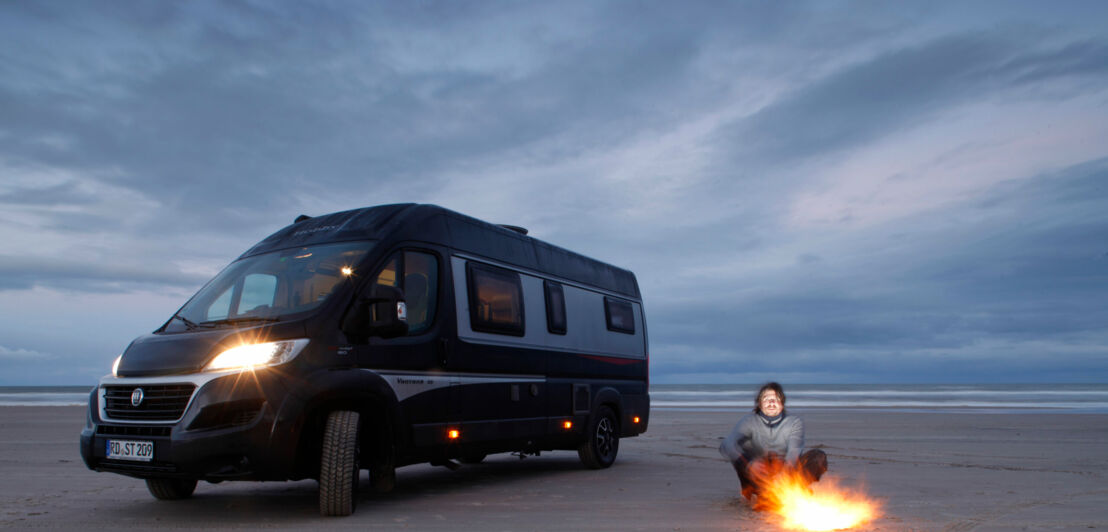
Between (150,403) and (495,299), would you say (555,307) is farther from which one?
(150,403)

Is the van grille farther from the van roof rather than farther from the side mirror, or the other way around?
the van roof

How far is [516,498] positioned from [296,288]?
120 inches

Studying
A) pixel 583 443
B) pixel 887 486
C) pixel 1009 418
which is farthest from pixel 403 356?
pixel 1009 418

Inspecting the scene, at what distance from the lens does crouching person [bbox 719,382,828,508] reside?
A: 6727mm

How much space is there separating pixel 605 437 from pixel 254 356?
6.14m

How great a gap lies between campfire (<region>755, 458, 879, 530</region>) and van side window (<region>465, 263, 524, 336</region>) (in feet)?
10.6

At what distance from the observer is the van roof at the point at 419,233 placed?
7488 mm

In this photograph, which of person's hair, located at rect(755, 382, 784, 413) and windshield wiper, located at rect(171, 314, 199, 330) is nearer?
windshield wiper, located at rect(171, 314, 199, 330)

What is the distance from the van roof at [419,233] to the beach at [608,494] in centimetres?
250

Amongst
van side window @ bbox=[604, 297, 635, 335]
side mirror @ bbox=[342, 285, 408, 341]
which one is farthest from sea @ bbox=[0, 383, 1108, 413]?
side mirror @ bbox=[342, 285, 408, 341]

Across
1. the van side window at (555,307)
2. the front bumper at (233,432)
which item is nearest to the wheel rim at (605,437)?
the van side window at (555,307)

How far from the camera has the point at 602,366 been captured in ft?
37.0

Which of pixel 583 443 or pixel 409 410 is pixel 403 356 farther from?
pixel 583 443

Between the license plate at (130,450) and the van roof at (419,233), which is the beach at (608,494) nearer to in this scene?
the license plate at (130,450)
